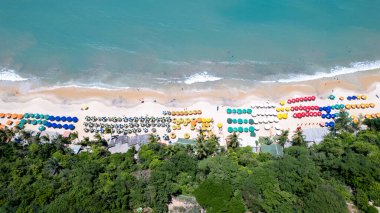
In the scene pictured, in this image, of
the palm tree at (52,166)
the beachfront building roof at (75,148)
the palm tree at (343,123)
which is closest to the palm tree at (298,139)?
the palm tree at (343,123)

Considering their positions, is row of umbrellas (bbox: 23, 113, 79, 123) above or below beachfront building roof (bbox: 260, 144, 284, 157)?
above

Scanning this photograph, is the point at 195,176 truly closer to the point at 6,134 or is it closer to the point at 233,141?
the point at 233,141

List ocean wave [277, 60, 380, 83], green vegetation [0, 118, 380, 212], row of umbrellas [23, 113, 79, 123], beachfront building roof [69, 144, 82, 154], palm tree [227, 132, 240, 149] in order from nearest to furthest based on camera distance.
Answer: green vegetation [0, 118, 380, 212] < palm tree [227, 132, 240, 149] < beachfront building roof [69, 144, 82, 154] < row of umbrellas [23, 113, 79, 123] < ocean wave [277, 60, 380, 83]

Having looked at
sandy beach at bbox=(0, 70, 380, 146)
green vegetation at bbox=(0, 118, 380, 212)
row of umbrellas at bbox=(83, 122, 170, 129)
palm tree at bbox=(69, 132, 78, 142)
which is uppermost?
sandy beach at bbox=(0, 70, 380, 146)

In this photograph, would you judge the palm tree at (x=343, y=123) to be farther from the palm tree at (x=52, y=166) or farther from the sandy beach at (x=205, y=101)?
the palm tree at (x=52, y=166)

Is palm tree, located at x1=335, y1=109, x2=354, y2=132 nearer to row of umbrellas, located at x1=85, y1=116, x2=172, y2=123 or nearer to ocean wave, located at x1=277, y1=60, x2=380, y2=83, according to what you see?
ocean wave, located at x1=277, y1=60, x2=380, y2=83

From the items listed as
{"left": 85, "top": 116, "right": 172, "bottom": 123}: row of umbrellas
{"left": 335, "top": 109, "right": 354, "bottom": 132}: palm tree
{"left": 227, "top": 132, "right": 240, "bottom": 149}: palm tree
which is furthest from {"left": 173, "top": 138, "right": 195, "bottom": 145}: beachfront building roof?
{"left": 335, "top": 109, "right": 354, "bottom": 132}: palm tree

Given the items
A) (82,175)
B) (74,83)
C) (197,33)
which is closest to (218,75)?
(197,33)

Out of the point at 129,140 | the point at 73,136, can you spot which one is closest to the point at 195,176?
the point at 129,140
